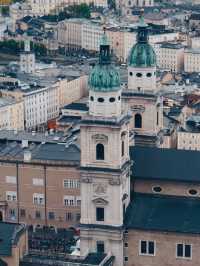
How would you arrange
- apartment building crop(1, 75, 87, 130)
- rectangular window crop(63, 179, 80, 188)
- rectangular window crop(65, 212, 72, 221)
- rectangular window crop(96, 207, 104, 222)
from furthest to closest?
apartment building crop(1, 75, 87, 130) → rectangular window crop(65, 212, 72, 221) → rectangular window crop(63, 179, 80, 188) → rectangular window crop(96, 207, 104, 222)

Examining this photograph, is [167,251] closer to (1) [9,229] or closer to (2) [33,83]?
(1) [9,229]

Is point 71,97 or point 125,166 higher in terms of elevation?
point 125,166

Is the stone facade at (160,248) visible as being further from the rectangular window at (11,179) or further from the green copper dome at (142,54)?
the rectangular window at (11,179)

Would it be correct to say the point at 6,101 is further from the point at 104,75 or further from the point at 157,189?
the point at 104,75

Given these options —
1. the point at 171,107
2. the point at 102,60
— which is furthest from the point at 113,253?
the point at 171,107

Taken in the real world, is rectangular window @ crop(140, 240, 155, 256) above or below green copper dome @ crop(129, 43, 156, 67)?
below

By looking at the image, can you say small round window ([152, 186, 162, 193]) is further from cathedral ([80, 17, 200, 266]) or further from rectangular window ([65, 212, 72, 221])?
rectangular window ([65, 212, 72, 221])

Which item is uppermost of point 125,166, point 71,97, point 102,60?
point 102,60

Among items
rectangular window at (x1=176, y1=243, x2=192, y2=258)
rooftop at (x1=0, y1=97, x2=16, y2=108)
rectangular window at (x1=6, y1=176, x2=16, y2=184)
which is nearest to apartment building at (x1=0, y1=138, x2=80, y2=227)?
rectangular window at (x1=6, y1=176, x2=16, y2=184)
